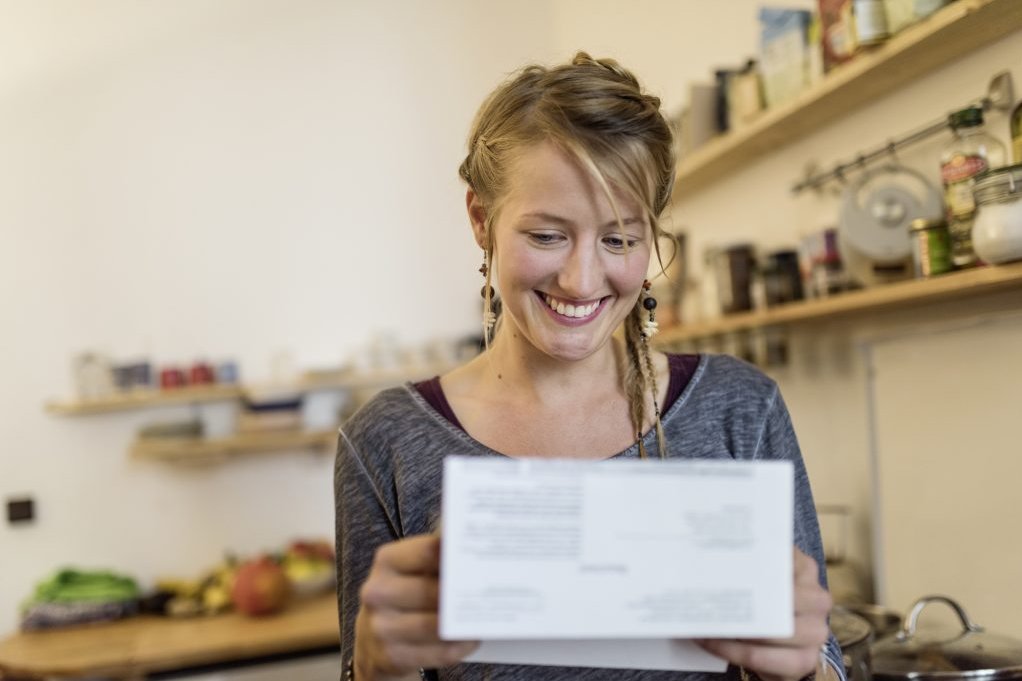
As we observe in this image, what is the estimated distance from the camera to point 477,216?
42.5 inches

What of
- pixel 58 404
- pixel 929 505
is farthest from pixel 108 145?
pixel 929 505

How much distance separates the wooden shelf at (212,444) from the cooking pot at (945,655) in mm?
2060

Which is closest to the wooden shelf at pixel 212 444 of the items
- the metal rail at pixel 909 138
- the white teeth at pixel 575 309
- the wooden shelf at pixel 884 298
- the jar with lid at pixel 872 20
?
the wooden shelf at pixel 884 298

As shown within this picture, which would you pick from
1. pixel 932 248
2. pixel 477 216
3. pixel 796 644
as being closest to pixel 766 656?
pixel 796 644

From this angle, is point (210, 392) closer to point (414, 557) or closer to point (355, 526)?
point (355, 526)

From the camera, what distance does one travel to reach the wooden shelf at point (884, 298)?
127 centimetres

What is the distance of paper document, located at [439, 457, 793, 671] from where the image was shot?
66 centimetres

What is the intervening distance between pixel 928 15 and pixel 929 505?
32.4 inches

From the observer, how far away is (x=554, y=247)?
36.8 inches

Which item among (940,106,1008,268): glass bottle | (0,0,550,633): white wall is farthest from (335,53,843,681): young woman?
(0,0,550,633): white wall

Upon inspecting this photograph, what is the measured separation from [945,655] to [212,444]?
237 cm

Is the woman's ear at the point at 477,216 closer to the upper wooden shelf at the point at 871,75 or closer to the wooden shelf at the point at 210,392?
the upper wooden shelf at the point at 871,75

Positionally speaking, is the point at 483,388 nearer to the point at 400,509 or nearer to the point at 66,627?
the point at 400,509

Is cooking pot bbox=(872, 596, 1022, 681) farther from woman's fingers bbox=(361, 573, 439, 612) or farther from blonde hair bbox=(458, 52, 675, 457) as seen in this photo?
woman's fingers bbox=(361, 573, 439, 612)
